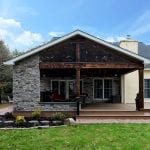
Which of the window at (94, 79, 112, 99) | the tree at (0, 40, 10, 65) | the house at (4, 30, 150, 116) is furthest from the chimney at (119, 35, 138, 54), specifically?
the tree at (0, 40, 10, 65)

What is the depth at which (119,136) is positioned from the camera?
15.7 meters

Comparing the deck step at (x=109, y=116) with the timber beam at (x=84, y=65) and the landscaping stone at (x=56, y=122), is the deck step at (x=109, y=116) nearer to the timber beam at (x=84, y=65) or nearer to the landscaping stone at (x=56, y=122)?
the landscaping stone at (x=56, y=122)

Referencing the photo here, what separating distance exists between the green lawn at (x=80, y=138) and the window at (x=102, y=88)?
43.3 feet

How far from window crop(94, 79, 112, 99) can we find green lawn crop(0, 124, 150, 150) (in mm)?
13207

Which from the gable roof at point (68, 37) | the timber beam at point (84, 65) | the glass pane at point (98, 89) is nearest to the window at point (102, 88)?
the glass pane at point (98, 89)

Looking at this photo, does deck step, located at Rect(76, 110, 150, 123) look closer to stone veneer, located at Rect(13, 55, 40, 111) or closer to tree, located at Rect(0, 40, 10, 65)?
stone veneer, located at Rect(13, 55, 40, 111)

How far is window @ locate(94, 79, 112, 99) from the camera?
3164 cm

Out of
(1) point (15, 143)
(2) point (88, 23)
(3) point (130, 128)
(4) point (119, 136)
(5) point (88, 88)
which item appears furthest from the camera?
(2) point (88, 23)

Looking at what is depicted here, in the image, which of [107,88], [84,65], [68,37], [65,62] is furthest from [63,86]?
[68,37]

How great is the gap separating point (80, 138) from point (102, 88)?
1660 cm

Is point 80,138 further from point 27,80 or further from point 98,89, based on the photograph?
point 98,89

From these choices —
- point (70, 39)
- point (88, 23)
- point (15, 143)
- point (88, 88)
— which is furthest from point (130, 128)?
point (88, 23)

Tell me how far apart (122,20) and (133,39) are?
72.1 inches

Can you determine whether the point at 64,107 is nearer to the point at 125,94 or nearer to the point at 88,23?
the point at 125,94
